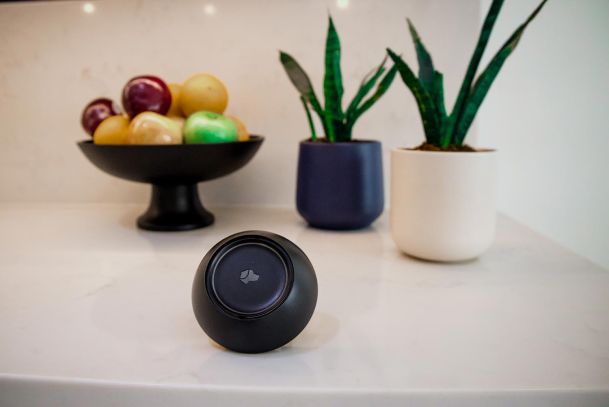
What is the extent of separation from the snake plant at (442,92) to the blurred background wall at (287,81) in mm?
317

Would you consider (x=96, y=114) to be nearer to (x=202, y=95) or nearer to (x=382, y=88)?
(x=202, y=95)

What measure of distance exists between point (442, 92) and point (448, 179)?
13 cm

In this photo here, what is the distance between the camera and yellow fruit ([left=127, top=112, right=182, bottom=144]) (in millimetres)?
781

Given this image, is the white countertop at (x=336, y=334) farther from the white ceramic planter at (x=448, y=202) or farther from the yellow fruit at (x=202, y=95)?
the yellow fruit at (x=202, y=95)

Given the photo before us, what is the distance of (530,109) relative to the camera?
3.41 ft

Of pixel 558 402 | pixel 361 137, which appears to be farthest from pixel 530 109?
pixel 558 402

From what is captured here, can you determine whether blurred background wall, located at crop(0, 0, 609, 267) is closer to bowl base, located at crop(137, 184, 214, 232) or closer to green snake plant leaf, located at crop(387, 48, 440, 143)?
bowl base, located at crop(137, 184, 214, 232)

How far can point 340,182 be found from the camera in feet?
2.71

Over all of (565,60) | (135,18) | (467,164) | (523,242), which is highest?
(135,18)

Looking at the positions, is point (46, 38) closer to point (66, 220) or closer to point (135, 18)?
point (135, 18)

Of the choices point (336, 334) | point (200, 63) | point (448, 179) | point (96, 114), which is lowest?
point (336, 334)

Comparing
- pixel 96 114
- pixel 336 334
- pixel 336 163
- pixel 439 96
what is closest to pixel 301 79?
pixel 336 163

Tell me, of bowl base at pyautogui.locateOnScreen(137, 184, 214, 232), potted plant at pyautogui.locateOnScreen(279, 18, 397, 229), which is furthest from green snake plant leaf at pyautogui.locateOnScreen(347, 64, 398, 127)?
bowl base at pyautogui.locateOnScreen(137, 184, 214, 232)

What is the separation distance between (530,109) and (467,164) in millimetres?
536
